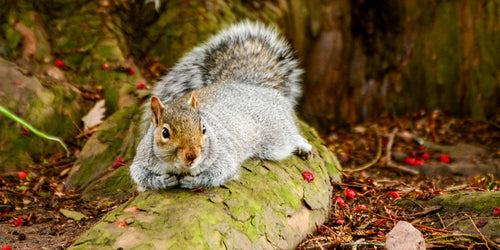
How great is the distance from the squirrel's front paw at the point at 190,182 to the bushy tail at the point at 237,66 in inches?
53.0

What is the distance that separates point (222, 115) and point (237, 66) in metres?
0.87

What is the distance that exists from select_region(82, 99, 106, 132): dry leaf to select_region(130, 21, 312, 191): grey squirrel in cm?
60

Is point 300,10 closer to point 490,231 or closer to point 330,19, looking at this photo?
point 330,19

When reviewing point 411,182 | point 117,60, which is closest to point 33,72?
point 117,60

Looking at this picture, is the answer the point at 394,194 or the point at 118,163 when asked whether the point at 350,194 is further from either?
the point at 118,163

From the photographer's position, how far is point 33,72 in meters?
4.01

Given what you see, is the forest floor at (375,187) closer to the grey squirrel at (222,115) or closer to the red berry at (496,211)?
the red berry at (496,211)

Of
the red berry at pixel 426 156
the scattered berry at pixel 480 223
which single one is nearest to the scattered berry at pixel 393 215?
the scattered berry at pixel 480 223

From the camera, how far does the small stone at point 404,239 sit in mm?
1977

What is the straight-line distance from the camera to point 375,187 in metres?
3.29

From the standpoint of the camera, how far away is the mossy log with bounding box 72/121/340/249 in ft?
6.21

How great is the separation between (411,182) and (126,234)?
2908mm

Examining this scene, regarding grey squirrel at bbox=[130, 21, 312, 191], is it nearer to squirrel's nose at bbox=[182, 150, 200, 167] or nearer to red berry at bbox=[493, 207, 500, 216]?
squirrel's nose at bbox=[182, 150, 200, 167]

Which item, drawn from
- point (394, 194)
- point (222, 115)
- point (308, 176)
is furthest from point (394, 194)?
point (222, 115)
